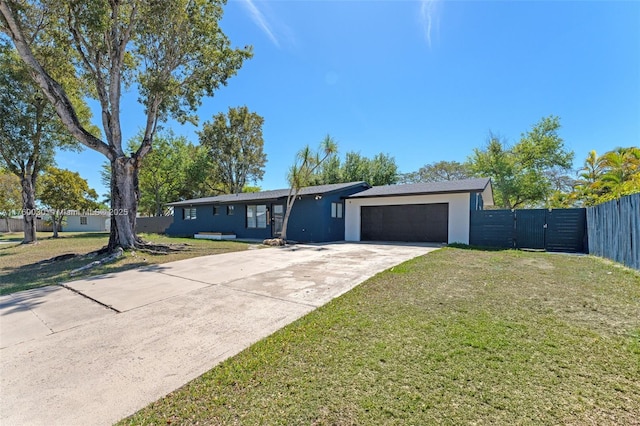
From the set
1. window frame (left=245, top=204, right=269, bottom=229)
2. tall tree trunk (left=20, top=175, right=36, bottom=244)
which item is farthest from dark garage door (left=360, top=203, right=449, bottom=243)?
tall tree trunk (left=20, top=175, right=36, bottom=244)

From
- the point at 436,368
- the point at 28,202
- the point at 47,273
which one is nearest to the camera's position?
the point at 436,368

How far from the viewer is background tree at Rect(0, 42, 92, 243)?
12758 mm

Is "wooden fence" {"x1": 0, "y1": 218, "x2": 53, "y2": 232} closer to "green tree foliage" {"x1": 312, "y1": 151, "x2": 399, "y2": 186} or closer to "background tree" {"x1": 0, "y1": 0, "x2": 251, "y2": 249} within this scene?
"background tree" {"x1": 0, "y1": 0, "x2": 251, "y2": 249}

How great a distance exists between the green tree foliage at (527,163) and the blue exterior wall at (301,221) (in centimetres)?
1394

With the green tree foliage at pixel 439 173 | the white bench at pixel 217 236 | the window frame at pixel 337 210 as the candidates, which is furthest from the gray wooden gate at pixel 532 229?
the green tree foliage at pixel 439 173

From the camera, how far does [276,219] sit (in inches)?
626

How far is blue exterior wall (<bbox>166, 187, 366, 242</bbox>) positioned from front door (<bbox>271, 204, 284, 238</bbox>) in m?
0.21

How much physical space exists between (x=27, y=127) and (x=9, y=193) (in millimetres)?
19286

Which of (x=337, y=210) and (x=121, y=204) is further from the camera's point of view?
(x=337, y=210)

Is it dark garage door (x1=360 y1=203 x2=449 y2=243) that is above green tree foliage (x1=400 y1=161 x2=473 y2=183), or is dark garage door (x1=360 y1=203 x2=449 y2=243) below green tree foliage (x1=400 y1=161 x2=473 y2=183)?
below

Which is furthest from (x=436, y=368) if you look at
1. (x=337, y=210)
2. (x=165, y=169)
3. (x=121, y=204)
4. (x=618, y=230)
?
(x=165, y=169)

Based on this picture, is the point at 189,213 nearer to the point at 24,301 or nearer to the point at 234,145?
the point at 234,145

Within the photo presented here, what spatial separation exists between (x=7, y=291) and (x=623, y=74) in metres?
22.5

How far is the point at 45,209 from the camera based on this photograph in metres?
24.7
